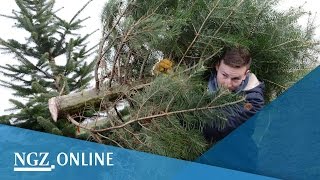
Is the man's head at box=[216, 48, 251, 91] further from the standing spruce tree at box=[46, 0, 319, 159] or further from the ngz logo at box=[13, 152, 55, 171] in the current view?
the ngz logo at box=[13, 152, 55, 171]

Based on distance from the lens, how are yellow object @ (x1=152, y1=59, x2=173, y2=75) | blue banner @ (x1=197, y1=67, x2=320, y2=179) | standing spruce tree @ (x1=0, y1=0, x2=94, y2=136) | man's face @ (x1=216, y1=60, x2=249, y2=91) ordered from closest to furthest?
blue banner @ (x1=197, y1=67, x2=320, y2=179) → man's face @ (x1=216, y1=60, x2=249, y2=91) → yellow object @ (x1=152, y1=59, x2=173, y2=75) → standing spruce tree @ (x1=0, y1=0, x2=94, y2=136)

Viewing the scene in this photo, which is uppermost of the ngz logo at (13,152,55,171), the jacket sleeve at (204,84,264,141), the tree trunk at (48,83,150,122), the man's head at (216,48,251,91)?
the man's head at (216,48,251,91)

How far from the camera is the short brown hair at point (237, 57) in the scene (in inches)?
88.5

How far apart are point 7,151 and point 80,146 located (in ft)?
1.10

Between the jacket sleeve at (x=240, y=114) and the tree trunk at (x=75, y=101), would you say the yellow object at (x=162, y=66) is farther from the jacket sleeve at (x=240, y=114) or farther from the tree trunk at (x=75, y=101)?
the jacket sleeve at (x=240, y=114)

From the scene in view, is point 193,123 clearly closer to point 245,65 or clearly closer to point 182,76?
point 182,76

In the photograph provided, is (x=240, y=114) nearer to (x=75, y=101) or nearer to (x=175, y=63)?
(x=175, y=63)

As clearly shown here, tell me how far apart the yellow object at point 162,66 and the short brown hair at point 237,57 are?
25cm

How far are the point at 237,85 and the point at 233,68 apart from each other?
0.08 m

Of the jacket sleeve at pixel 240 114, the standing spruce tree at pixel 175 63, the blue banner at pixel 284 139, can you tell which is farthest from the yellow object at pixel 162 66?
the blue banner at pixel 284 139

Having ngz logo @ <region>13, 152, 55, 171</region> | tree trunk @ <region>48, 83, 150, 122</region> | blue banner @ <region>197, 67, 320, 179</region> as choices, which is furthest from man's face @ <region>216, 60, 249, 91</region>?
ngz logo @ <region>13, 152, 55, 171</region>

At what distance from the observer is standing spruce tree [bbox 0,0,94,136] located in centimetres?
310

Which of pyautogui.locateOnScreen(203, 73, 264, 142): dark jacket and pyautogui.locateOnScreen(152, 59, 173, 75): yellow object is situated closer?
pyautogui.locateOnScreen(203, 73, 264, 142): dark jacket

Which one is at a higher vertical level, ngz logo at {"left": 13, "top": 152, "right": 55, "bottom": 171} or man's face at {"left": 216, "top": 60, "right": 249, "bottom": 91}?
man's face at {"left": 216, "top": 60, "right": 249, "bottom": 91}
